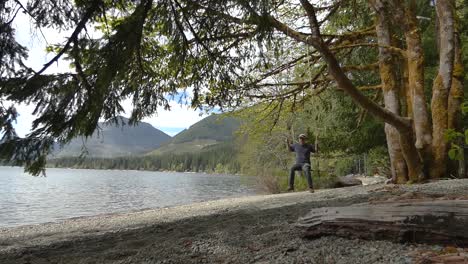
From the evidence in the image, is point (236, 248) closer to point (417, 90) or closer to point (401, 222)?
point (401, 222)

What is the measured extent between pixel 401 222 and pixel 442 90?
7.51m

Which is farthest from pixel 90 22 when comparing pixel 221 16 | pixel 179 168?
pixel 179 168

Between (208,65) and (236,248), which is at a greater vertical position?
(208,65)

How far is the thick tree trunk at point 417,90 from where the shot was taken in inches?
389

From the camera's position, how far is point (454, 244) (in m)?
3.17

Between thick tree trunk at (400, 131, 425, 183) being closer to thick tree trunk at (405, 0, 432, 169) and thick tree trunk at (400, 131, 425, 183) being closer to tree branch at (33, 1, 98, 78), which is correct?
thick tree trunk at (405, 0, 432, 169)

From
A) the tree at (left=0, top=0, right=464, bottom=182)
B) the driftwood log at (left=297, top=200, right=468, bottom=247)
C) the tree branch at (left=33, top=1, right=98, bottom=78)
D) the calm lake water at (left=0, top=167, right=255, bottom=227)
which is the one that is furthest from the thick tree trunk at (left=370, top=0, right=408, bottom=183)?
the calm lake water at (left=0, top=167, right=255, bottom=227)

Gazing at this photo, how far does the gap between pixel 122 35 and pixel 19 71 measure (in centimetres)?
145

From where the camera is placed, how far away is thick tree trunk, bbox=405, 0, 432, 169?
9.88 m

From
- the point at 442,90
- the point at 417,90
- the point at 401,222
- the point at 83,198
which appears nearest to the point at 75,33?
the point at 401,222

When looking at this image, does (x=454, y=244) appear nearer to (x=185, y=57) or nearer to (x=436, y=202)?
(x=436, y=202)

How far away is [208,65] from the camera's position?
7.44m

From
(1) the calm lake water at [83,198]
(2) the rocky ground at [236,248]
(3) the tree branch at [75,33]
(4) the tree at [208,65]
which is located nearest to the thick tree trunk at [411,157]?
(4) the tree at [208,65]

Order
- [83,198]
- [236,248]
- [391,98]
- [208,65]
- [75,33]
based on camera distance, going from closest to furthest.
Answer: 1. [236,248]
2. [75,33]
3. [208,65]
4. [391,98]
5. [83,198]
